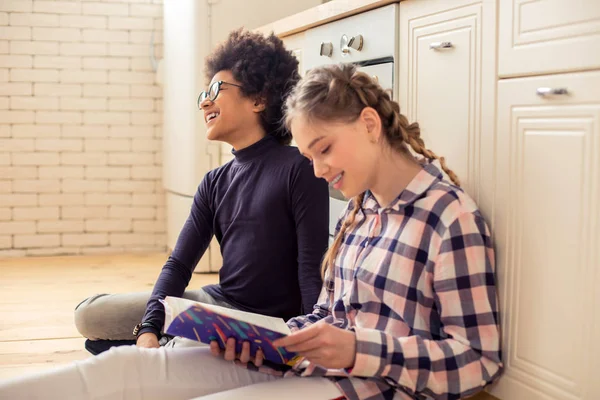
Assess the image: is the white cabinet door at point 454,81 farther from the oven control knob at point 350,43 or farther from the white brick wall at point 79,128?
the white brick wall at point 79,128

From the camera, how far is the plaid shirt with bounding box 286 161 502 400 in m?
1.28

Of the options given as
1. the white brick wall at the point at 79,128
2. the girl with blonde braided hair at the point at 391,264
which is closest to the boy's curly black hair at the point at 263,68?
the girl with blonde braided hair at the point at 391,264

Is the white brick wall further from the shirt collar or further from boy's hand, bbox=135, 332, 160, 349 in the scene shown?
the shirt collar

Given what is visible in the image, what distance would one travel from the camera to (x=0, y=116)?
4234 millimetres

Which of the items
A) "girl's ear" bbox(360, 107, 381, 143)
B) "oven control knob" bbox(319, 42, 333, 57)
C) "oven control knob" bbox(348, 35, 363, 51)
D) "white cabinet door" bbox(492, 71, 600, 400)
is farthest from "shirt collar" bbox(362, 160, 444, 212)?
"oven control knob" bbox(319, 42, 333, 57)

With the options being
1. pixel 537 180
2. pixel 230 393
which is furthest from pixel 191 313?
pixel 537 180

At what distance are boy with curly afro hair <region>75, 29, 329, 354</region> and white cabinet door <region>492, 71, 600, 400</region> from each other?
1.56 ft

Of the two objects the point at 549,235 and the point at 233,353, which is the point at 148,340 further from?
the point at 549,235

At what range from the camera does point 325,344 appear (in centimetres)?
125

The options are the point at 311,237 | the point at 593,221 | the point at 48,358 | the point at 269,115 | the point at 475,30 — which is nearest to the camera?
the point at 593,221

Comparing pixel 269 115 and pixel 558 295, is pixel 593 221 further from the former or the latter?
pixel 269 115

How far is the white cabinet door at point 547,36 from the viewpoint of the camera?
1.38 metres

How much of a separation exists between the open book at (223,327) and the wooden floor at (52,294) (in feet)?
2.01

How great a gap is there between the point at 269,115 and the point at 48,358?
1.13 metres
